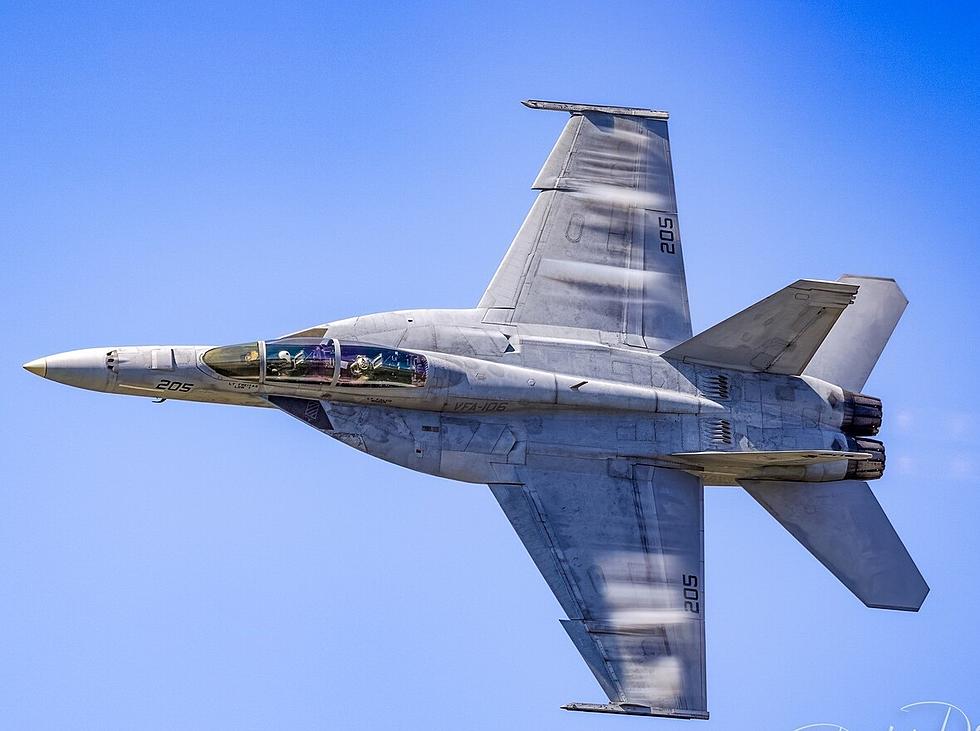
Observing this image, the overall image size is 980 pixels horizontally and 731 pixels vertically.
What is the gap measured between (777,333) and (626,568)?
4481 mm

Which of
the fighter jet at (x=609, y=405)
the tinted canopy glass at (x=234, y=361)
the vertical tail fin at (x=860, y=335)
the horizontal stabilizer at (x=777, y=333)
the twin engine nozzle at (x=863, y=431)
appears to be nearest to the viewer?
the tinted canopy glass at (x=234, y=361)

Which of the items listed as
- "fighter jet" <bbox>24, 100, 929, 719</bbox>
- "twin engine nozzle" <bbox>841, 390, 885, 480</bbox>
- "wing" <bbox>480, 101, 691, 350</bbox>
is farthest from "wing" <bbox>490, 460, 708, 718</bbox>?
"twin engine nozzle" <bbox>841, 390, 885, 480</bbox>

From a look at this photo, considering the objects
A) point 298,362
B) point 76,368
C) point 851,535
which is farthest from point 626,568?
point 76,368

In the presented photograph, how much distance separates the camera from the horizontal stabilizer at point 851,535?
88.6 ft

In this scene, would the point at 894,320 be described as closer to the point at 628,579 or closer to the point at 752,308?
the point at 752,308

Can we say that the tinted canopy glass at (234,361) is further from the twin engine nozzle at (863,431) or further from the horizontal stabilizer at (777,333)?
the twin engine nozzle at (863,431)

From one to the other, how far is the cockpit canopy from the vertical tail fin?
699 cm

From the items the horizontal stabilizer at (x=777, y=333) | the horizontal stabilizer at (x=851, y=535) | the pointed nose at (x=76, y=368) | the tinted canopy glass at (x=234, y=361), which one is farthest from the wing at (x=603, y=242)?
the pointed nose at (x=76, y=368)

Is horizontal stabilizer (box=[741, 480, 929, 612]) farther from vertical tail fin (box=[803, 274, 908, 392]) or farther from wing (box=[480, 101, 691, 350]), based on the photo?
wing (box=[480, 101, 691, 350])

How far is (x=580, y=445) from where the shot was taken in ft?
86.8

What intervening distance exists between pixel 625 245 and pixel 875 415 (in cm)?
490

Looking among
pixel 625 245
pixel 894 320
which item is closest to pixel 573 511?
pixel 625 245

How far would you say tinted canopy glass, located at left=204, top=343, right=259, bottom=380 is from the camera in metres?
25.2

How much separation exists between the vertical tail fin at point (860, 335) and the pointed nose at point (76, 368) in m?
11.3
